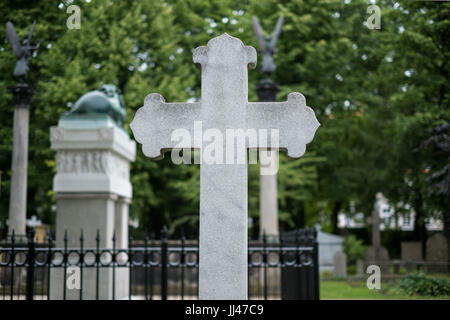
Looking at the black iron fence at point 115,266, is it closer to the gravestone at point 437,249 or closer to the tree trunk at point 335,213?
the gravestone at point 437,249

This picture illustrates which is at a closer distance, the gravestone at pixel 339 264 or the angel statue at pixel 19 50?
the angel statue at pixel 19 50

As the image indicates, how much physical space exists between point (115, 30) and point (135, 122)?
1621 cm

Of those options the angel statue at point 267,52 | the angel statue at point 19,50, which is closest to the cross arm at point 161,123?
the angel statue at point 19,50

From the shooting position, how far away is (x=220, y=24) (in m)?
23.8

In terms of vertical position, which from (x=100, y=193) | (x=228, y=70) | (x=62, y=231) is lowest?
(x=62, y=231)

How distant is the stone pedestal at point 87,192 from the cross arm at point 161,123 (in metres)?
4.43

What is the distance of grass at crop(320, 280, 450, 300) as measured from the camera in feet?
41.6

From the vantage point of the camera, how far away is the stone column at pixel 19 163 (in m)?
15.5

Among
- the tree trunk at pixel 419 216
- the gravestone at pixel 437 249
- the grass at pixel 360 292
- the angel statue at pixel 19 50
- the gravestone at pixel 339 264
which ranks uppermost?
the angel statue at pixel 19 50

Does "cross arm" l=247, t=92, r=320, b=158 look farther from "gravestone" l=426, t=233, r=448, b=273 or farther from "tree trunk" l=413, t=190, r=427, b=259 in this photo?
"tree trunk" l=413, t=190, r=427, b=259

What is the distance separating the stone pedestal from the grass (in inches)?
246

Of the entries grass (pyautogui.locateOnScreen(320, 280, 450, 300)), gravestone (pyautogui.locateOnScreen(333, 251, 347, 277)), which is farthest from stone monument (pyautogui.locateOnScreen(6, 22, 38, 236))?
gravestone (pyautogui.locateOnScreen(333, 251, 347, 277))
